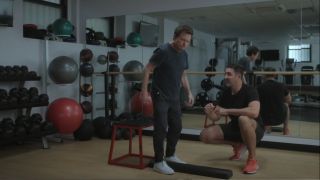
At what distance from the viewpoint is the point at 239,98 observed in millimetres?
3098

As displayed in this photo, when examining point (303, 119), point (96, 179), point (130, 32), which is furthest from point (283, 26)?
point (96, 179)

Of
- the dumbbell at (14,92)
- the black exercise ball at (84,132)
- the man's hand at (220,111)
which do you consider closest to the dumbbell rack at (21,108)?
the dumbbell at (14,92)

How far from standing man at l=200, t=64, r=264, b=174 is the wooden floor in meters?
0.30

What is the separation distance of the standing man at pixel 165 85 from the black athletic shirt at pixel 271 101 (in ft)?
3.53

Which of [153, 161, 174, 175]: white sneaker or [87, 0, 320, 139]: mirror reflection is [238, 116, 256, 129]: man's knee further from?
[87, 0, 320, 139]: mirror reflection

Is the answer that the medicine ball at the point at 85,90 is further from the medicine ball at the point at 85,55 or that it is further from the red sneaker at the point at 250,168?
the red sneaker at the point at 250,168

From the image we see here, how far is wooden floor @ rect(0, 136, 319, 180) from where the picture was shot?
10.00 ft

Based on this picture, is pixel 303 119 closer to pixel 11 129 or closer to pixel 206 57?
pixel 206 57

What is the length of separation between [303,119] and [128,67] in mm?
3045

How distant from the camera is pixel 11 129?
3.77 m

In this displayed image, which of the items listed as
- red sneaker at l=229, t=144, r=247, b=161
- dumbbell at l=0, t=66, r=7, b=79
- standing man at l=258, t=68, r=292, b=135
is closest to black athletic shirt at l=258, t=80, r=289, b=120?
standing man at l=258, t=68, r=292, b=135

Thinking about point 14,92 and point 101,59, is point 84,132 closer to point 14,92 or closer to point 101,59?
point 14,92

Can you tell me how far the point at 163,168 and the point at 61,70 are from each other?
2248 millimetres

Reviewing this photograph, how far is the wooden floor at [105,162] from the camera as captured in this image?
10.00ft
